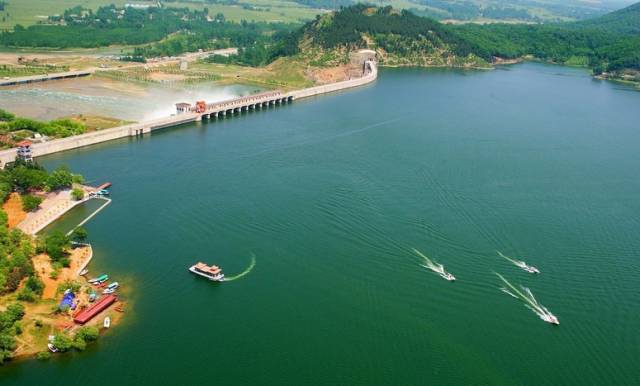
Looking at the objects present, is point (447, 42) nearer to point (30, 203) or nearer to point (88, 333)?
point (30, 203)

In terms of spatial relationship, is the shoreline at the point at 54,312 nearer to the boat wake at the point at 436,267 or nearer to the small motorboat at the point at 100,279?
the small motorboat at the point at 100,279

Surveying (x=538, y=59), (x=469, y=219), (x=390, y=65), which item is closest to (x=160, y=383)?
(x=469, y=219)

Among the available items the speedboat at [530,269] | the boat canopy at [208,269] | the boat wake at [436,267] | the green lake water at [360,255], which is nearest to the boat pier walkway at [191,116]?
the green lake water at [360,255]

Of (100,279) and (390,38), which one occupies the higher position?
(390,38)

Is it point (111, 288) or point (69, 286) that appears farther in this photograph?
point (111, 288)

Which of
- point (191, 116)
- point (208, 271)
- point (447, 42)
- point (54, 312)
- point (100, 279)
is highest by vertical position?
point (447, 42)

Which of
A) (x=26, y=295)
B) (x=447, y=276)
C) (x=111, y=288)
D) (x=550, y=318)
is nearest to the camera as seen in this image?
(x=26, y=295)

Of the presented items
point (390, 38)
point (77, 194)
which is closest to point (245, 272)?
point (77, 194)

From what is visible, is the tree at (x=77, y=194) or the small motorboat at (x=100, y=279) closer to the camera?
the small motorboat at (x=100, y=279)
